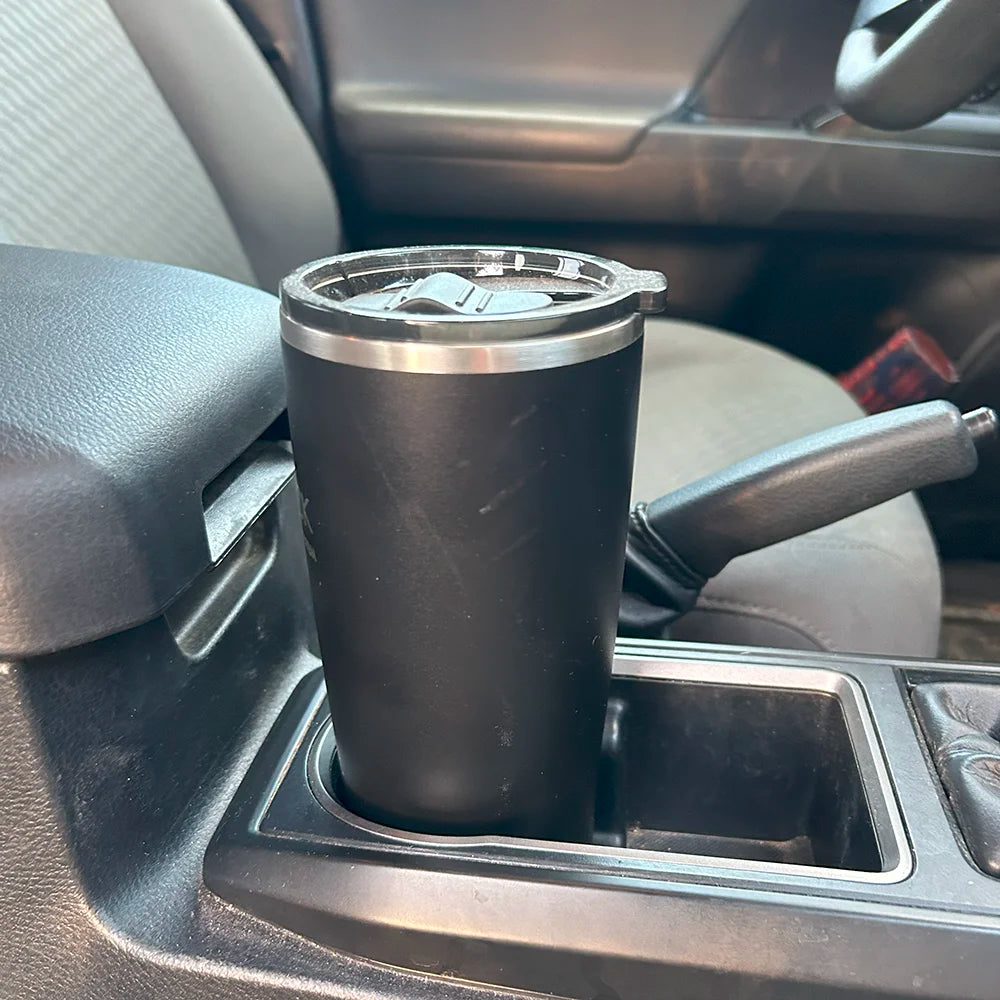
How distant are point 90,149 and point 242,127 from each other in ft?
0.75

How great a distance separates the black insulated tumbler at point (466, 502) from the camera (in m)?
0.30

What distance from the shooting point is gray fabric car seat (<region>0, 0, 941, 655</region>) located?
0.65m

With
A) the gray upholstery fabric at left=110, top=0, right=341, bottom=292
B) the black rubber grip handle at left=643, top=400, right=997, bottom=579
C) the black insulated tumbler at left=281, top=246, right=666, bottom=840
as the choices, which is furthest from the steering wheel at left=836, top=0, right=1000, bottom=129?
the gray upholstery fabric at left=110, top=0, right=341, bottom=292

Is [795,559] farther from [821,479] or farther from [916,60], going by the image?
[916,60]

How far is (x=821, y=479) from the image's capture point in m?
0.54

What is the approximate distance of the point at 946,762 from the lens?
450mm

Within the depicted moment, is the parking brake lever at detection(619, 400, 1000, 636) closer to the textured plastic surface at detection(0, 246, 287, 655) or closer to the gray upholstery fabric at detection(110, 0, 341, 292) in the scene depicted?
the textured plastic surface at detection(0, 246, 287, 655)

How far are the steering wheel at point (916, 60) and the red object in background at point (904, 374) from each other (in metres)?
0.41

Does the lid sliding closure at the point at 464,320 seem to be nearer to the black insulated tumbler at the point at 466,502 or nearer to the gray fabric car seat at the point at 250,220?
the black insulated tumbler at the point at 466,502

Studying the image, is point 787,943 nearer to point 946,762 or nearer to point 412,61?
point 946,762

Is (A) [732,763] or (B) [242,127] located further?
(B) [242,127]

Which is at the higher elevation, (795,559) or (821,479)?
(821,479)

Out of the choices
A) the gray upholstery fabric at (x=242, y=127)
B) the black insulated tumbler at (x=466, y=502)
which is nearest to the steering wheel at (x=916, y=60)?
the black insulated tumbler at (x=466, y=502)

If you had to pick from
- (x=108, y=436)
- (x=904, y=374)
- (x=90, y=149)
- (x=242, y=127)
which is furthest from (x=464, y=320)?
(x=904, y=374)
